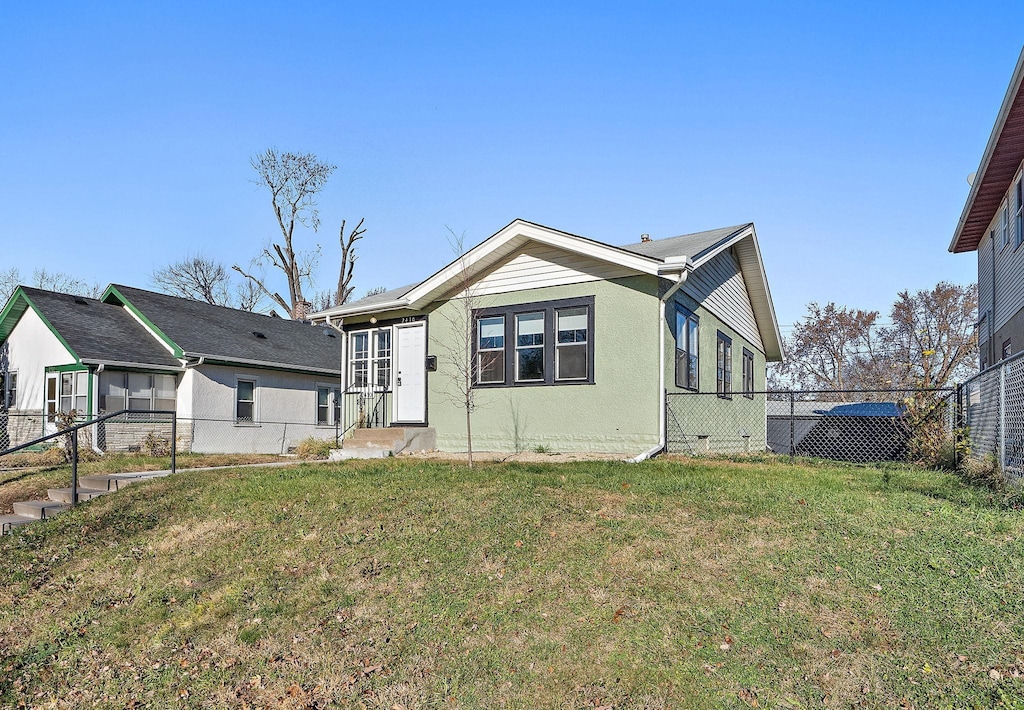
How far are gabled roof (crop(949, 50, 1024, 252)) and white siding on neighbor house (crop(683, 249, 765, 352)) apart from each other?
4.92 meters

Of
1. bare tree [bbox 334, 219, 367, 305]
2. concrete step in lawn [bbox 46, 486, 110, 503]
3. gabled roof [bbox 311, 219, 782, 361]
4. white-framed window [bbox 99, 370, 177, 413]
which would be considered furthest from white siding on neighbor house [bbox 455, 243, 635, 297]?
bare tree [bbox 334, 219, 367, 305]

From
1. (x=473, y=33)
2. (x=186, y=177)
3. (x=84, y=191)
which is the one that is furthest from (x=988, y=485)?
(x=84, y=191)

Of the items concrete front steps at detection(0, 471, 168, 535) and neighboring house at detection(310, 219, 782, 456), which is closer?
concrete front steps at detection(0, 471, 168, 535)

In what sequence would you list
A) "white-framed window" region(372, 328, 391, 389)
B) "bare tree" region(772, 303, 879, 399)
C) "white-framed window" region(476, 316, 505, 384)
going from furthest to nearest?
1. "bare tree" region(772, 303, 879, 399)
2. "white-framed window" region(372, 328, 391, 389)
3. "white-framed window" region(476, 316, 505, 384)

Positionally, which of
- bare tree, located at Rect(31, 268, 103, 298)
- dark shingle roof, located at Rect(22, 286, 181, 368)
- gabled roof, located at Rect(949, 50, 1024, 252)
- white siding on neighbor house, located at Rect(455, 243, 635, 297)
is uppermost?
bare tree, located at Rect(31, 268, 103, 298)

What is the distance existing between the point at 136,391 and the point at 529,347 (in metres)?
11.4

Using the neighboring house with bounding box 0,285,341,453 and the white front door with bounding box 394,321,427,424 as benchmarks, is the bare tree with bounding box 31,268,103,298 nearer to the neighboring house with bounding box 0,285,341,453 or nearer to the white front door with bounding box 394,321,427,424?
the neighboring house with bounding box 0,285,341,453

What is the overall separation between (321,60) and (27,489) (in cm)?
868

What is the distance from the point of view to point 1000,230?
1485 centimetres

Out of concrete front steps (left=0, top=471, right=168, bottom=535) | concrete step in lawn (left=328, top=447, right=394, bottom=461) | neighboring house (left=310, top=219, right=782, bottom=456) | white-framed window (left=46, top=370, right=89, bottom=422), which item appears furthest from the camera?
white-framed window (left=46, top=370, right=89, bottom=422)

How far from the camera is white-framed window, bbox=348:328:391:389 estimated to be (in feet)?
46.5

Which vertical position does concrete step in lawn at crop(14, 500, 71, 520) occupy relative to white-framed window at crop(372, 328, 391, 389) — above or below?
below

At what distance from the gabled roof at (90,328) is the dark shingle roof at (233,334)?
568mm

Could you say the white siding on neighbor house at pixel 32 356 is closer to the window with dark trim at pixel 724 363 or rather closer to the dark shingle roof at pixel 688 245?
the dark shingle roof at pixel 688 245
